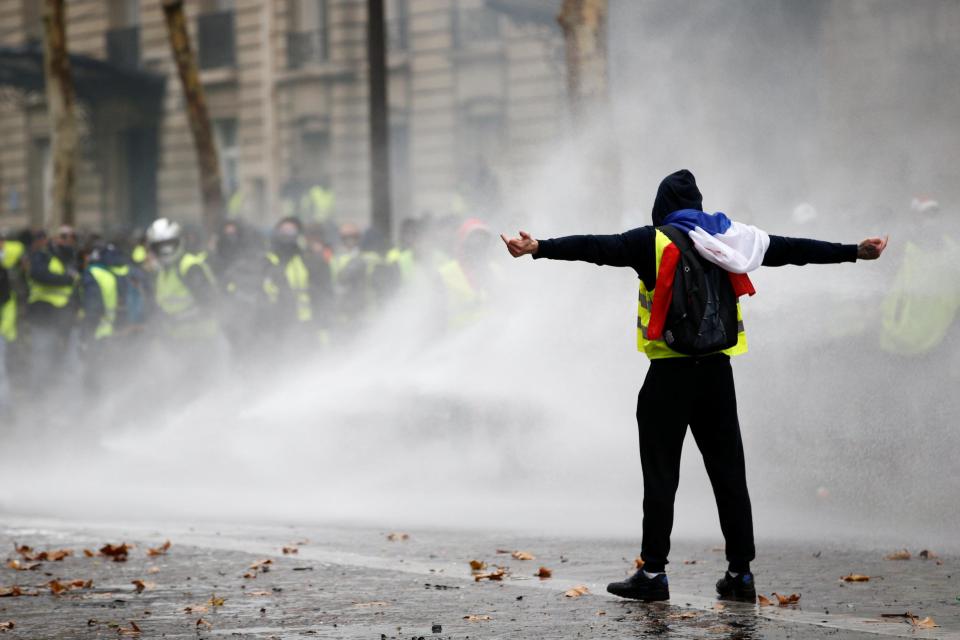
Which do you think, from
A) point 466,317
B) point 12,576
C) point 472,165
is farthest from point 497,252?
point 472,165

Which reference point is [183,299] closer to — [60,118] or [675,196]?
[675,196]

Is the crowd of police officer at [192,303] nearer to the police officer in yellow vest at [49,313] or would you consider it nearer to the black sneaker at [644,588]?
the police officer in yellow vest at [49,313]

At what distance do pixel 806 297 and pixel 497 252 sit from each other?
262cm

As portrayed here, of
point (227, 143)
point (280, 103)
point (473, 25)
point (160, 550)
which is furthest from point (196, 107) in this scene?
point (160, 550)

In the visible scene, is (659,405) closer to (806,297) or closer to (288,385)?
(806,297)

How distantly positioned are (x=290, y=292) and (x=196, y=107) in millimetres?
9555

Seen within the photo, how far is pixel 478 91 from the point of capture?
30516mm

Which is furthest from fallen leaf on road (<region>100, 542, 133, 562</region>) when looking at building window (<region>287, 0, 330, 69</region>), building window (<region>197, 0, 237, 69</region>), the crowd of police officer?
building window (<region>197, 0, 237, 69</region>)

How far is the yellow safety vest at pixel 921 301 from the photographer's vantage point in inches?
415

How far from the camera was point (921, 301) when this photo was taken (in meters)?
10.7

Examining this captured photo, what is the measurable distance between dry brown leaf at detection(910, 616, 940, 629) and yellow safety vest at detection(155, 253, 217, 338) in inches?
420

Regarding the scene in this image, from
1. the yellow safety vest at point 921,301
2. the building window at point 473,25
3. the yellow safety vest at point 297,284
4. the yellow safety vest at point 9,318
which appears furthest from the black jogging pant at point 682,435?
the building window at point 473,25

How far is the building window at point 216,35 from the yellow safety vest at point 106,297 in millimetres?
21538

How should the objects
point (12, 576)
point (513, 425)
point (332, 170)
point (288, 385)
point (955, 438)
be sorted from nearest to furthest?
1. point (12, 576)
2. point (955, 438)
3. point (513, 425)
4. point (288, 385)
5. point (332, 170)
